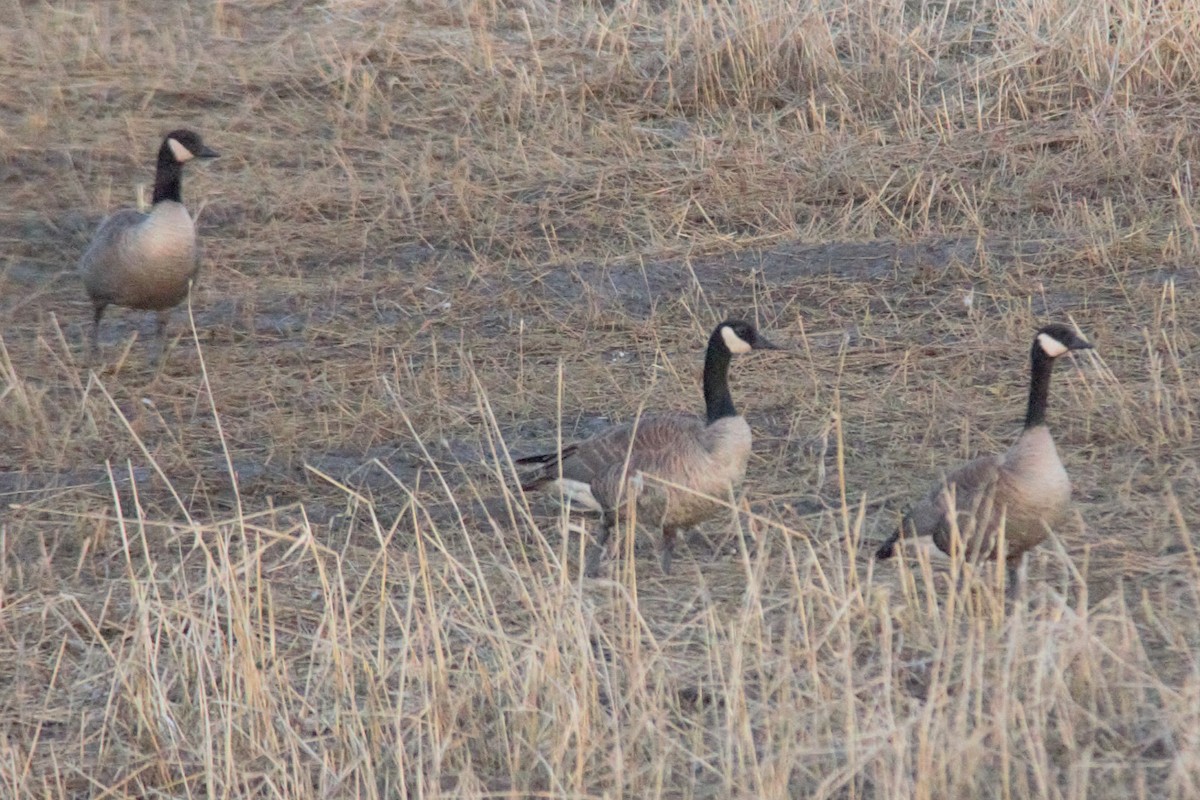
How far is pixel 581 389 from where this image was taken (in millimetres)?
7160

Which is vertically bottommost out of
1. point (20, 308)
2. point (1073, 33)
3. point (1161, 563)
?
point (20, 308)

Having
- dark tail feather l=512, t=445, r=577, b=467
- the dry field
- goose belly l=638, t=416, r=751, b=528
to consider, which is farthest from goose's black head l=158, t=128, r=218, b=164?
goose belly l=638, t=416, r=751, b=528

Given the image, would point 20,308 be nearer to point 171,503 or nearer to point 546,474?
point 171,503

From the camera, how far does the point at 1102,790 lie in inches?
151

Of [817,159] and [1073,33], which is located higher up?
[1073,33]

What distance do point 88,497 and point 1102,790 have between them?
382cm

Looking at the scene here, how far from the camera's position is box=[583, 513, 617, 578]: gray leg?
A: 18.9 feet

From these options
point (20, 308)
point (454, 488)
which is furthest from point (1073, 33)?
point (20, 308)

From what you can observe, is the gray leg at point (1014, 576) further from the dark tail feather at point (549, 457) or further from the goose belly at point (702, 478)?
the dark tail feather at point (549, 457)

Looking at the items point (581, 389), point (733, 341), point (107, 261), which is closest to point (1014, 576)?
point (733, 341)

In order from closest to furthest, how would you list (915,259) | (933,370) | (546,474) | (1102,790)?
1. (1102,790)
2. (546,474)
3. (933,370)
4. (915,259)

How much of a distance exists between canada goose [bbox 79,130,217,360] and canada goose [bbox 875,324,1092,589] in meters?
3.96

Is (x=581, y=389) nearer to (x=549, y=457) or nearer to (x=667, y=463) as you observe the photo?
(x=549, y=457)

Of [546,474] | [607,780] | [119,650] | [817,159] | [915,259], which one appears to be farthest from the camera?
[817,159]
